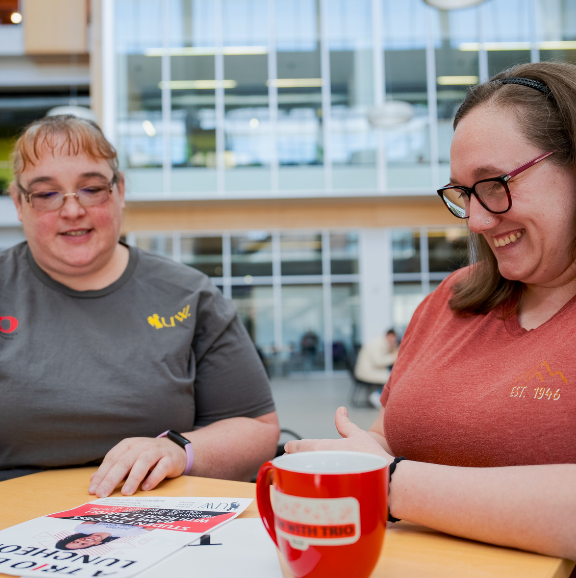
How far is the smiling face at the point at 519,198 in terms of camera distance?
3.43 ft

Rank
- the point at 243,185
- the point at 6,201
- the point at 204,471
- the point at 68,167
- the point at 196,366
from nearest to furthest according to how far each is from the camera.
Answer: the point at 204,471, the point at 68,167, the point at 196,366, the point at 243,185, the point at 6,201

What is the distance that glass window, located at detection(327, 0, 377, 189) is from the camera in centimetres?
1198

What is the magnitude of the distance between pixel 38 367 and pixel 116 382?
19 centimetres

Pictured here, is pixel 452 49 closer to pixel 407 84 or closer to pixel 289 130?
pixel 407 84

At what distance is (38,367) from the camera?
1.39 metres

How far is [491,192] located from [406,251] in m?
11.6

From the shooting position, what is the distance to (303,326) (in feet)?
40.9

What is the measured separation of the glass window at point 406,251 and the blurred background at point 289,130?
0.10 ft

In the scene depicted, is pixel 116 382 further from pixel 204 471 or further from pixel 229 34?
pixel 229 34

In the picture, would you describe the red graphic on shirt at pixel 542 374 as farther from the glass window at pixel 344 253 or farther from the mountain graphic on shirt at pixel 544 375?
the glass window at pixel 344 253

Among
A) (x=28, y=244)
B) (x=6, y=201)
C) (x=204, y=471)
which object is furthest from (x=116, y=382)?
(x=6, y=201)

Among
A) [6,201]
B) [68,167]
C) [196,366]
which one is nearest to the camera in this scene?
[68,167]

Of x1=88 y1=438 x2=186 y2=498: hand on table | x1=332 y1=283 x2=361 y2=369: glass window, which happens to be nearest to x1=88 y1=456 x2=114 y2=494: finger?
x1=88 y1=438 x2=186 y2=498: hand on table

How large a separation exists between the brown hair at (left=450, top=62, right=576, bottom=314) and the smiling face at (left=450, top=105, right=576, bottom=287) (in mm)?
20
